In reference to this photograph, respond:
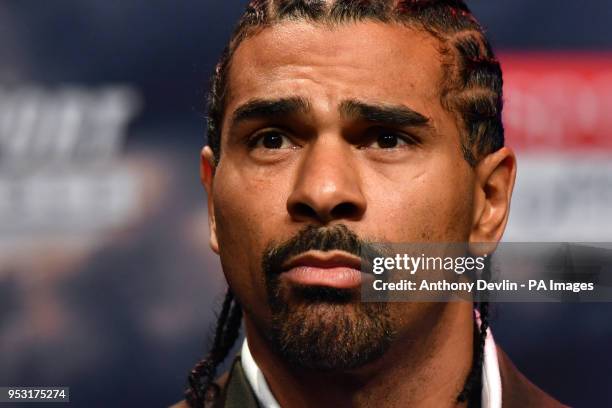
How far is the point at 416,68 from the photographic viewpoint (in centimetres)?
230

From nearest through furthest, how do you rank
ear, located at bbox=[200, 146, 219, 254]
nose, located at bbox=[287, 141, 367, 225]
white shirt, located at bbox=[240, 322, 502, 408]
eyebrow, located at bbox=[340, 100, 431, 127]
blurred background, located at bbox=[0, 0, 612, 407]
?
nose, located at bbox=[287, 141, 367, 225] < eyebrow, located at bbox=[340, 100, 431, 127] < white shirt, located at bbox=[240, 322, 502, 408] < ear, located at bbox=[200, 146, 219, 254] < blurred background, located at bbox=[0, 0, 612, 407]

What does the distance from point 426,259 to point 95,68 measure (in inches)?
61.8

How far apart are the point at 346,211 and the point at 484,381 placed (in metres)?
0.61

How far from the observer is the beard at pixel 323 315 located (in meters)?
2.13

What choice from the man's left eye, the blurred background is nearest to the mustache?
the man's left eye

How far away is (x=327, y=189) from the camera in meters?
2.11

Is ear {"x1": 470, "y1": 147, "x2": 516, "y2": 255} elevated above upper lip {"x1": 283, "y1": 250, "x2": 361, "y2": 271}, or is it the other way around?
ear {"x1": 470, "y1": 147, "x2": 516, "y2": 255}

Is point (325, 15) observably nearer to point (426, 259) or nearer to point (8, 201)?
point (426, 259)

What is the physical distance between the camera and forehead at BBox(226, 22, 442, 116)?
7.38ft

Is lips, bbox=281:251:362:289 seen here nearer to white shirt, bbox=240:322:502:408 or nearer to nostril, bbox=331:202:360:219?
nostril, bbox=331:202:360:219

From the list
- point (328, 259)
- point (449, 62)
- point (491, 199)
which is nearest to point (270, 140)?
point (328, 259)

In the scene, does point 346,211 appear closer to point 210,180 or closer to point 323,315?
point 323,315

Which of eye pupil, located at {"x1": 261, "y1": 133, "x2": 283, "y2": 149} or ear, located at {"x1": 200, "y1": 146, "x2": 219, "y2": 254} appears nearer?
eye pupil, located at {"x1": 261, "y1": 133, "x2": 283, "y2": 149}

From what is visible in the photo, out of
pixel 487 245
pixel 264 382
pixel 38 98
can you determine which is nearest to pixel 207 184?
pixel 264 382
